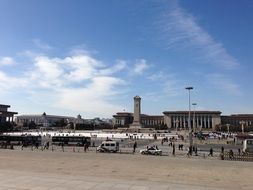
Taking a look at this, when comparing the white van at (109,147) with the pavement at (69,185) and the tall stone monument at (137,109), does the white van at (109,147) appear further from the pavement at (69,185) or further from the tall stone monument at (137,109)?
the tall stone monument at (137,109)

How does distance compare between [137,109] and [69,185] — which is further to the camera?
[137,109]

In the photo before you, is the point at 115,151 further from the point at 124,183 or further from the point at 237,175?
the point at 124,183

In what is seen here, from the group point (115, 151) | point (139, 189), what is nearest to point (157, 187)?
point (139, 189)

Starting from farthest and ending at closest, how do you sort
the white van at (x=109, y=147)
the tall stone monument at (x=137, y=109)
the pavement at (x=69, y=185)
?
the tall stone monument at (x=137, y=109)
the white van at (x=109, y=147)
the pavement at (x=69, y=185)

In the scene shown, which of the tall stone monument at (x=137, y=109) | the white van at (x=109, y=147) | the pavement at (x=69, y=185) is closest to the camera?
the pavement at (x=69, y=185)

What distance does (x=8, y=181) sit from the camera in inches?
696

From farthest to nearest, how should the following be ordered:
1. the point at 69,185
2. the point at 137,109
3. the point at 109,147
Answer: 1. the point at 137,109
2. the point at 109,147
3. the point at 69,185

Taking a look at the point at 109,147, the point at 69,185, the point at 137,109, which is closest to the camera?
the point at 69,185

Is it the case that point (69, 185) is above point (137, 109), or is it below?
below

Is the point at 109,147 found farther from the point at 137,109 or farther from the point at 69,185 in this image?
the point at 137,109

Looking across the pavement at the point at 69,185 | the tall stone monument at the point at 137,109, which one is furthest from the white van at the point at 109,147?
the tall stone monument at the point at 137,109

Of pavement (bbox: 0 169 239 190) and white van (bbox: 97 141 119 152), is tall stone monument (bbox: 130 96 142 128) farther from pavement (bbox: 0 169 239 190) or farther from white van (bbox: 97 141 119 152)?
pavement (bbox: 0 169 239 190)

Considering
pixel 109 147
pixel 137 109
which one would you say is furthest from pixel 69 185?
pixel 137 109

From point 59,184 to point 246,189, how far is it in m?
9.47
